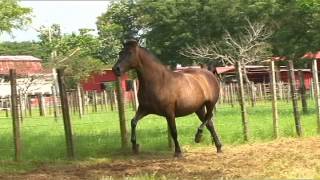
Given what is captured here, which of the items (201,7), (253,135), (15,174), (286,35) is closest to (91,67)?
(201,7)

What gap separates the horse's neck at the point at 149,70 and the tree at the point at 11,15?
16.7m

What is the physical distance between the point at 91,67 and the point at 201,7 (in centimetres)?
1187

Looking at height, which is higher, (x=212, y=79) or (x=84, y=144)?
(x=212, y=79)

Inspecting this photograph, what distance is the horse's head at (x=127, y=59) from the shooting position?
34.7 ft

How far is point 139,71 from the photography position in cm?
1084

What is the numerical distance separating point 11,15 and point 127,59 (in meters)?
19.8

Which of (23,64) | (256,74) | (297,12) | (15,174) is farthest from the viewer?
(23,64)

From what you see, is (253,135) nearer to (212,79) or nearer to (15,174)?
(212,79)

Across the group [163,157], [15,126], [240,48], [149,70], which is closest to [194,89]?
[149,70]

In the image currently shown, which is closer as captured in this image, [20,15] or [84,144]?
[84,144]

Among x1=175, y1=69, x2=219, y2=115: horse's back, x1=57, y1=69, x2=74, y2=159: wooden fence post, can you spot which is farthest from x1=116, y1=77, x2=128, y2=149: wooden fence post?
x1=175, y1=69, x2=219, y2=115: horse's back

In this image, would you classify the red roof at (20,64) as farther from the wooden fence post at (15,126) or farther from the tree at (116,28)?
the wooden fence post at (15,126)

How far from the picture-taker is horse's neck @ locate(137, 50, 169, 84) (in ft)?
35.5

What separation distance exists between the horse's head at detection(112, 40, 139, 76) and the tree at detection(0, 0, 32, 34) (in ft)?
54.4
